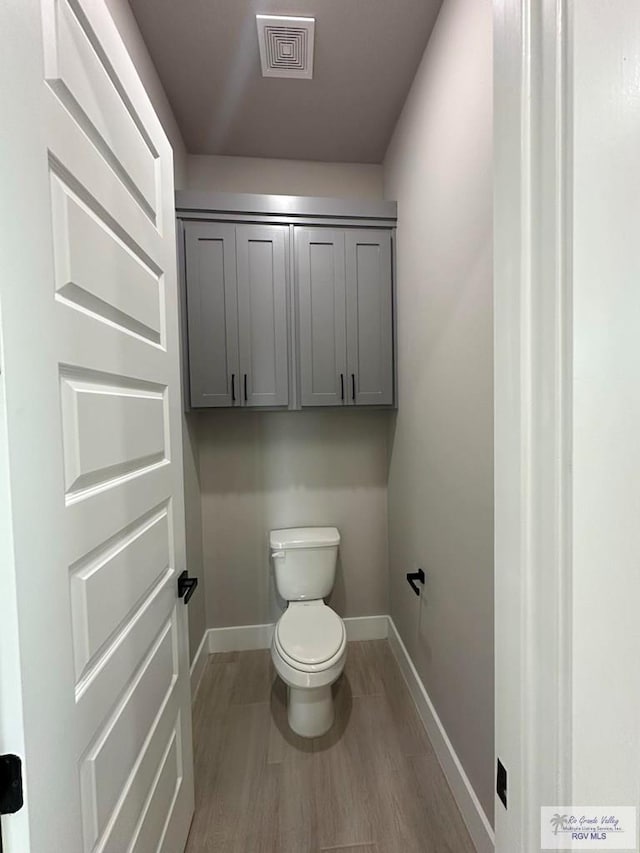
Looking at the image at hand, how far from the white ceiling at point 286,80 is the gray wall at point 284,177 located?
44 mm

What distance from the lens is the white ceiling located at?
1.29 metres

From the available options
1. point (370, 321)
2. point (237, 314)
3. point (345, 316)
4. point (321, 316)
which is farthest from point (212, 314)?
point (370, 321)

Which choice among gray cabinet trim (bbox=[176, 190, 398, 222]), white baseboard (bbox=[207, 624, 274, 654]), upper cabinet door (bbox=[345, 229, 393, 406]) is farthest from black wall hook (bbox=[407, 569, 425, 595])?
gray cabinet trim (bbox=[176, 190, 398, 222])

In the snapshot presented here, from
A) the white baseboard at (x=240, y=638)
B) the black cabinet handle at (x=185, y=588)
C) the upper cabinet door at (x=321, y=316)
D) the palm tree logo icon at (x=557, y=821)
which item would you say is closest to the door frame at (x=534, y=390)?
the palm tree logo icon at (x=557, y=821)

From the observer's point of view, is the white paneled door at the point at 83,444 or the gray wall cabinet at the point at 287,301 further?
the gray wall cabinet at the point at 287,301

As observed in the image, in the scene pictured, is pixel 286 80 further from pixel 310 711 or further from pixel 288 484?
pixel 310 711

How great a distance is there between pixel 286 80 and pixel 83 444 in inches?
68.9

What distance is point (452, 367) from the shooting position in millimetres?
1329

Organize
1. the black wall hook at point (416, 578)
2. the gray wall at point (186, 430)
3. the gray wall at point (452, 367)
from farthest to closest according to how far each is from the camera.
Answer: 1. the black wall hook at point (416, 578)
2. the gray wall at point (186, 430)
3. the gray wall at point (452, 367)

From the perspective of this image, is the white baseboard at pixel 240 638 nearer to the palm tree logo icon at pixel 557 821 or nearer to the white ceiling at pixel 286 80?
the palm tree logo icon at pixel 557 821

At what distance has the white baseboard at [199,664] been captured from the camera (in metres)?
1.86

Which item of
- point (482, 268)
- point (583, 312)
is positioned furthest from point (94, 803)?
point (482, 268)

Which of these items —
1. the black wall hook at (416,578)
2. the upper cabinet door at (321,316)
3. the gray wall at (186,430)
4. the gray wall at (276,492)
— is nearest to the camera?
the gray wall at (186,430)

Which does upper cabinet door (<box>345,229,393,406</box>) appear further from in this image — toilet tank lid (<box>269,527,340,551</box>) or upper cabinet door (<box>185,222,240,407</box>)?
toilet tank lid (<box>269,527,340,551</box>)
